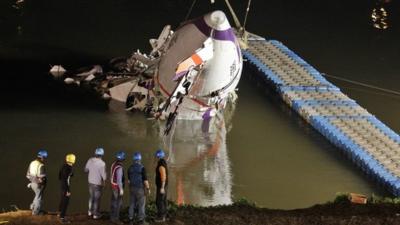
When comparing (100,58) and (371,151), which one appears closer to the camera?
(371,151)

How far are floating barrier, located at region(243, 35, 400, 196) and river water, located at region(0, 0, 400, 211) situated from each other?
0.40m

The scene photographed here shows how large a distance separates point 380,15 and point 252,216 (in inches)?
1227

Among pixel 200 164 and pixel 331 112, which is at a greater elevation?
pixel 331 112

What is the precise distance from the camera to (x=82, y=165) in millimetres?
23203

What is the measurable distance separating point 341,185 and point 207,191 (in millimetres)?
3816

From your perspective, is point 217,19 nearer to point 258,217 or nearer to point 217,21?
point 217,21

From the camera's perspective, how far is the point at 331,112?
1107 inches

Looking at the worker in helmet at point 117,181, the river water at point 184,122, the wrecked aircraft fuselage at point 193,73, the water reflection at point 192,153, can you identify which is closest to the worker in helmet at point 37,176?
the worker in helmet at point 117,181

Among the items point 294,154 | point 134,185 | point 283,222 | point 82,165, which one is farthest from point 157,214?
point 294,154

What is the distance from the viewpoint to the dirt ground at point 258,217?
55.4ft

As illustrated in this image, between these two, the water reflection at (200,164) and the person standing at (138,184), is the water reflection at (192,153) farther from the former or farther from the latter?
the person standing at (138,184)

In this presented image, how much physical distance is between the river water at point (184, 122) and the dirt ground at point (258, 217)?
3447mm

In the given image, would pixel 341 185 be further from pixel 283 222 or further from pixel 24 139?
pixel 24 139

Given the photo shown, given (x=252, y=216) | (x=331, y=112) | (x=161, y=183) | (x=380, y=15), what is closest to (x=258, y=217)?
(x=252, y=216)
